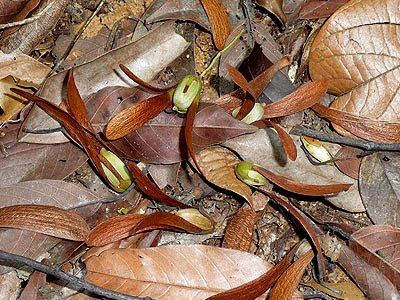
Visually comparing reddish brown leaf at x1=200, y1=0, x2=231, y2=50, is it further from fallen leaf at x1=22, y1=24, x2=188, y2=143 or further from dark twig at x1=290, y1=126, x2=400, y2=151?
dark twig at x1=290, y1=126, x2=400, y2=151

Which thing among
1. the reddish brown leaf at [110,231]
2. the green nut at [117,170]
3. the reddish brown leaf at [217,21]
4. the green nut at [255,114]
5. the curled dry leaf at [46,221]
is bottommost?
the reddish brown leaf at [110,231]

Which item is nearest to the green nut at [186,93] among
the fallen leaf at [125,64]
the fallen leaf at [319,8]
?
the fallen leaf at [125,64]

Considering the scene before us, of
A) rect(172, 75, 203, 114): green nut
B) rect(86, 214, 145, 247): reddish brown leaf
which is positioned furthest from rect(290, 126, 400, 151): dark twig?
rect(86, 214, 145, 247): reddish brown leaf

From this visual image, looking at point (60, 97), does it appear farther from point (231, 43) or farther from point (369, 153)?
point (369, 153)

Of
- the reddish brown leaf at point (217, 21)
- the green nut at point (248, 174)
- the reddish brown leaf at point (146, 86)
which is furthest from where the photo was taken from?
the reddish brown leaf at point (217, 21)

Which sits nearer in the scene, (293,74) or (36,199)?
(36,199)

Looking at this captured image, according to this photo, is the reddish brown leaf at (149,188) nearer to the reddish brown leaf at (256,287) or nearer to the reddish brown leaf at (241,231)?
the reddish brown leaf at (241,231)

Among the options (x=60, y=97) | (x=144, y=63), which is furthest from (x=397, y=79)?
(x=60, y=97)
